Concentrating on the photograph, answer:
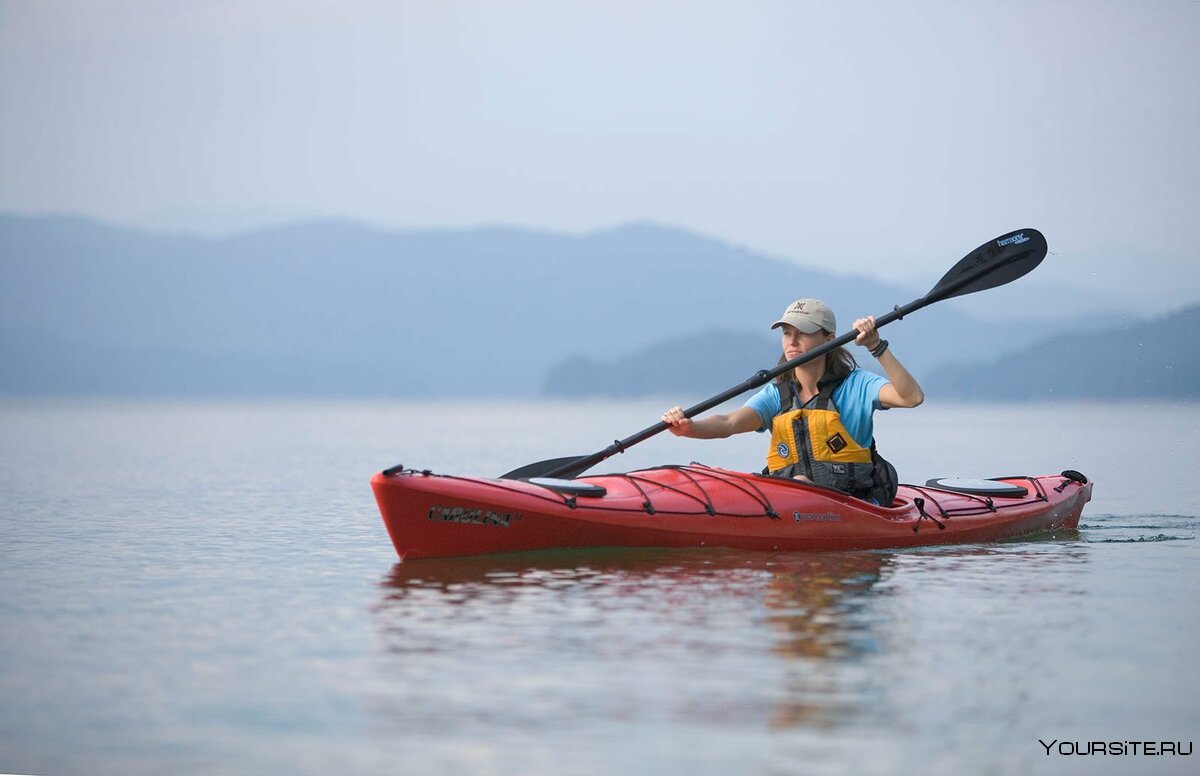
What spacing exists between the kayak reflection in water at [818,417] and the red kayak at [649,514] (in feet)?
0.46

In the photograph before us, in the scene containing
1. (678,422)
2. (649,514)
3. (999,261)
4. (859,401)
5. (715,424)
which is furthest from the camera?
(999,261)

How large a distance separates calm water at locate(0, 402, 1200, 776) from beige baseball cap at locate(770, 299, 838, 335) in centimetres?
113

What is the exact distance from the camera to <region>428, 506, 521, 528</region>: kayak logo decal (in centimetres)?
677

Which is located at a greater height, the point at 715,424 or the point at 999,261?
the point at 999,261

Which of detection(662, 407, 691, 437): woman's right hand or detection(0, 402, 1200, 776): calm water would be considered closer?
detection(0, 402, 1200, 776): calm water

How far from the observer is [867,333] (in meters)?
6.87

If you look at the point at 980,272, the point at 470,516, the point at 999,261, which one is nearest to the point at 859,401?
the point at 980,272

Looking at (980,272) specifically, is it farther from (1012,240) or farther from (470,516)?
(470,516)

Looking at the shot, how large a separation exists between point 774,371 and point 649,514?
37.8 inches

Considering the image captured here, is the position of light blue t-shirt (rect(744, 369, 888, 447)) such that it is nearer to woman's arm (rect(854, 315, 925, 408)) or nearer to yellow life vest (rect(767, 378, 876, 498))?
yellow life vest (rect(767, 378, 876, 498))

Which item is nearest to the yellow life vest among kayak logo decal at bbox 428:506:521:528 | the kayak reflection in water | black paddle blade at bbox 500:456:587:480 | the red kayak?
the kayak reflection in water

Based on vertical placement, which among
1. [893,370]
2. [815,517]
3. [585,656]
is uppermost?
[893,370]

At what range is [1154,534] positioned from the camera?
922cm

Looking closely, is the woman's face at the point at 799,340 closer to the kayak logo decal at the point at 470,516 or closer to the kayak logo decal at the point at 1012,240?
the kayak logo decal at the point at 1012,240
